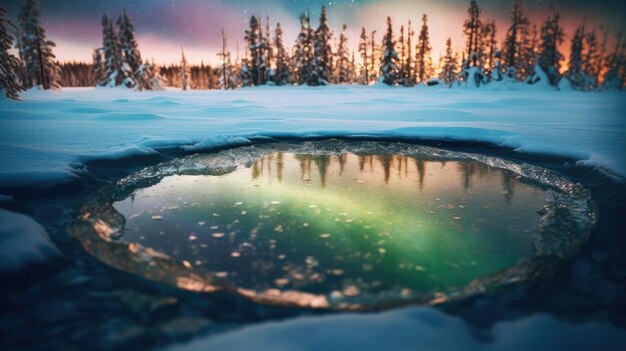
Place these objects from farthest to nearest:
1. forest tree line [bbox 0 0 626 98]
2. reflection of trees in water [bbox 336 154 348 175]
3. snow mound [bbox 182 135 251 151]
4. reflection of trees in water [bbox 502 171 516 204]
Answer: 1. forest tree line [bbox 0 0 626 98]
2. snow mound [bbox 182 135 251 151]
3. reflection of trees in water [bbox 336 154 348 175]
4. reflection of trees in water [bbox 502 171 516 204]

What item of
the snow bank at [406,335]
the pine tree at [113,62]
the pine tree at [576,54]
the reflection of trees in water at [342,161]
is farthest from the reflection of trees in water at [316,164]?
the pine tree at [576,54]

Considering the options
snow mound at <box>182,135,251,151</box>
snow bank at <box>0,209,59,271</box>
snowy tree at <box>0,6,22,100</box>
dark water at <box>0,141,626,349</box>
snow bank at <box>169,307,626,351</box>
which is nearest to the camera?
snow bank at <box>169,307,626,351</box>

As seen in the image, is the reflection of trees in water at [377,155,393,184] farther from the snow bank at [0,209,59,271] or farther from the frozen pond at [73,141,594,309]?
the snow bank at [0,209,59,271]

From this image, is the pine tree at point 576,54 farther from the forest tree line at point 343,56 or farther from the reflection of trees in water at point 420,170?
the reflection of trees in water at point 420,170

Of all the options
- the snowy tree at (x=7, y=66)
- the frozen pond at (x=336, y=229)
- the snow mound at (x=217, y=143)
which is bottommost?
the frozen pond at (x=336, y=229)

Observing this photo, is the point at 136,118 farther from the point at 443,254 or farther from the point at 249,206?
the point at 443,254

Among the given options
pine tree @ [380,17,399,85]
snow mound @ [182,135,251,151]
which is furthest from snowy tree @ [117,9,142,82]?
snow mound @ [182,135,251,151]

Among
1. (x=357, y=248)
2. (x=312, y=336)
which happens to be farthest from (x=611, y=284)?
(x=312, y=336)

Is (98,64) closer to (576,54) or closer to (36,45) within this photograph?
(36,45)
